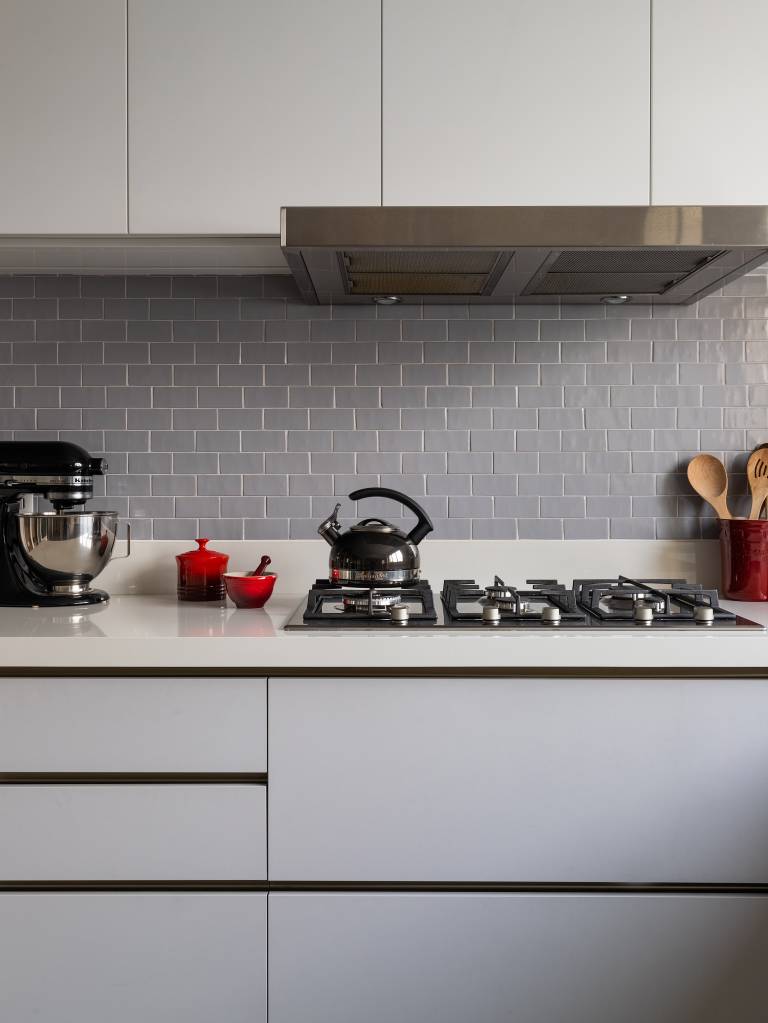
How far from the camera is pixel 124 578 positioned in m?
2.15

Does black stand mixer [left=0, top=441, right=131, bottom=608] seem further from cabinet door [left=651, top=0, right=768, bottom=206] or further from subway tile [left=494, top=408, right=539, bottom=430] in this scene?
cabinet door [left=651, top=0, right=768, bottom=206]

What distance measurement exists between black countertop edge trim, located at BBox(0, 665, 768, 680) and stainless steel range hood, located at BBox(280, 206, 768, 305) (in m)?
0.84

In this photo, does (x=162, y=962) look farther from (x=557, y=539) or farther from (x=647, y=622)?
(x=557, y=539)

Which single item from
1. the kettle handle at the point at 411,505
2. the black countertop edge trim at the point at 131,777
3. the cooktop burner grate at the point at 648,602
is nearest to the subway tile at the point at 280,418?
the kettle handle at the point at 411,505

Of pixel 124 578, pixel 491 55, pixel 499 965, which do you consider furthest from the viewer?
pixel 124 578

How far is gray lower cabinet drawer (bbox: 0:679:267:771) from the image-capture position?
1.52 m

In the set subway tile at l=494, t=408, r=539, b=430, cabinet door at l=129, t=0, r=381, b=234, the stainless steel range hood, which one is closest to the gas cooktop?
subway tile at l=494, t=408, r=539, b=430

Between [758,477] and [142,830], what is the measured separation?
Result: 5.55 feet

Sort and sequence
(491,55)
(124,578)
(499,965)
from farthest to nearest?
(124,578) → (491,55) → (499,965)

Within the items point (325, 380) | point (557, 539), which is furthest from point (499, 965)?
point (325, 380)

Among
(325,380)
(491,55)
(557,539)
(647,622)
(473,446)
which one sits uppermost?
(491,55)

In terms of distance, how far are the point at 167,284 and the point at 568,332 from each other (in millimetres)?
1072

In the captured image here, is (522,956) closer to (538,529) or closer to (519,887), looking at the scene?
(519,887)

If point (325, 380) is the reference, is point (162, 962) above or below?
below
